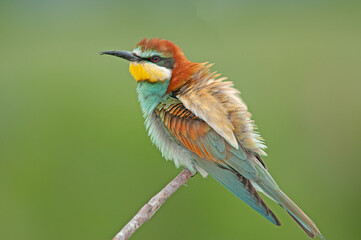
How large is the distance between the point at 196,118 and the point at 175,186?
0.26m

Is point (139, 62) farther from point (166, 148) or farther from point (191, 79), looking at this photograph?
point (166, 148)

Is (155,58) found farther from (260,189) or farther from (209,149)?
(260,189)

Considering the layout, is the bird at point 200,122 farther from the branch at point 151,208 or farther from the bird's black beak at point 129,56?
the branch at point 151,208

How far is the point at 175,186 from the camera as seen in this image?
4.99ft

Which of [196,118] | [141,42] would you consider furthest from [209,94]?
[141,42]

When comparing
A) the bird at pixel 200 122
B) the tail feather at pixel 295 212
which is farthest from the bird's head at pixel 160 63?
the tail feather at pixel 295 212

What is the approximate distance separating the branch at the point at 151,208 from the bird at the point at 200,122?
0.10 meters

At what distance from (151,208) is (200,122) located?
1.31 ft

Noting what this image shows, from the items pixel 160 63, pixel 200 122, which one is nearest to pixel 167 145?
pixel 200 122

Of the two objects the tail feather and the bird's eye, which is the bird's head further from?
the tail feather

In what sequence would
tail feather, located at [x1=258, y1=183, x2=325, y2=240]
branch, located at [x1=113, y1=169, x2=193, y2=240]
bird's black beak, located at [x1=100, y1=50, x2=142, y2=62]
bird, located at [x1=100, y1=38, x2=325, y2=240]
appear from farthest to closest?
bird's black beak, located at [x1=100, y1=50, x2=142, y2=62] → bird, located at [x1=100, y1=38, x2=325, y2=240] → tail feather, located at [x1=258, y1=183, x2=325, y2=240] → branch, located at [x1=113, y1=169, x2=193, y2=240]

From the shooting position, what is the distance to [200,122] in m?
1.54

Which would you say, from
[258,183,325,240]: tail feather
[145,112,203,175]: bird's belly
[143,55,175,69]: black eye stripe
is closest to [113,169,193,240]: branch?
[145,112,203,175]: bird's belly

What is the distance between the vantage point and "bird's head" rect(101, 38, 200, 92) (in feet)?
5.23
